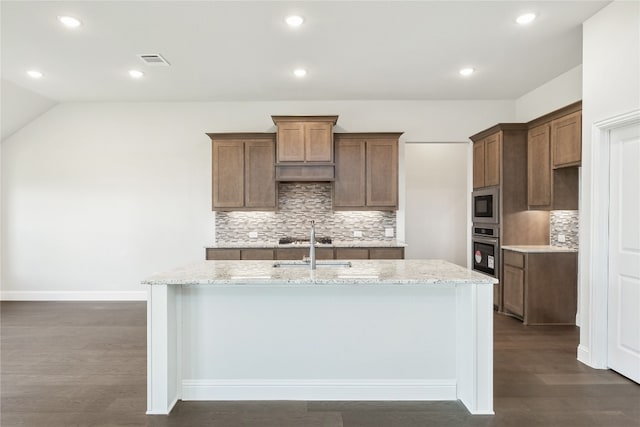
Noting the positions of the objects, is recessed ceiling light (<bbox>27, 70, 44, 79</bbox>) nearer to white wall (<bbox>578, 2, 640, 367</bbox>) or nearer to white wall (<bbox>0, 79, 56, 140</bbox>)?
white wall (<bbox>0, 79, 56, 140</bbox>)

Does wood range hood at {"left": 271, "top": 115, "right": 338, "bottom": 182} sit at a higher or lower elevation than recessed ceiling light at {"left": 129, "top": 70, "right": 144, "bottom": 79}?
lower

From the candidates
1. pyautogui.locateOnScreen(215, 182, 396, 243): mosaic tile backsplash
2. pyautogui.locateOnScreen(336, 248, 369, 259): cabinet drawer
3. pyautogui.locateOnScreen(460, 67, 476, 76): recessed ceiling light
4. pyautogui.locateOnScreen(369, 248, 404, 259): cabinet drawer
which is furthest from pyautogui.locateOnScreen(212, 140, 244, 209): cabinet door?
pyautogui.locateOnScreen(460, 67, 476, 76): recessed ceiling light

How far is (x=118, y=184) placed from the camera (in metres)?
5.68

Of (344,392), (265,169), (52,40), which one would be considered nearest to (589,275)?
(344,392)

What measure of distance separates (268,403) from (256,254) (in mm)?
2590

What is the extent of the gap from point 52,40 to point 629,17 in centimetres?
498

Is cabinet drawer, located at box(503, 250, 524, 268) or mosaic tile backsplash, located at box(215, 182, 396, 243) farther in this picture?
mosaic tile backsplash, located at box(215, 182, 396, 243)

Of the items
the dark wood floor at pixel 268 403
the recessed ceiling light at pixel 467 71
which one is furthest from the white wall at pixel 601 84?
the recessed ceiling light at pixel 467 71

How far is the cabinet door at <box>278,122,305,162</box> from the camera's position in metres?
5.08

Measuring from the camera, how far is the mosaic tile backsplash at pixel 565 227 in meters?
4.40

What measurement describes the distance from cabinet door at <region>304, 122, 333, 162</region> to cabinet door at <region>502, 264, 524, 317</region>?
2661 mm

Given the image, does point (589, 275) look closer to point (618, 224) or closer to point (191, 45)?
point (618, 224)

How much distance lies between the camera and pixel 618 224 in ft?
10.0

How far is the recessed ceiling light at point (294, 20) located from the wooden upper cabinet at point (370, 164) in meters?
2.10
